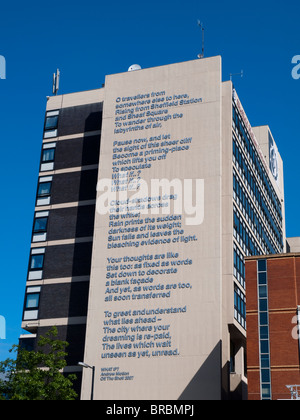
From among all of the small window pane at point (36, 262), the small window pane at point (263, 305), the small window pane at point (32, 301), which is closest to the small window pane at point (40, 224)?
the small window pane at point (36, 262)

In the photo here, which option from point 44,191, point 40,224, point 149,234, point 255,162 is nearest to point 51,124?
point 44,191

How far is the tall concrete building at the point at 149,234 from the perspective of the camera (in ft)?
187

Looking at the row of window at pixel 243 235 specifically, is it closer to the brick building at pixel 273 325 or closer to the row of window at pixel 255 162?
the row of window at pixel 255 162

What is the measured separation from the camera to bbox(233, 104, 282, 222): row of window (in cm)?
6976

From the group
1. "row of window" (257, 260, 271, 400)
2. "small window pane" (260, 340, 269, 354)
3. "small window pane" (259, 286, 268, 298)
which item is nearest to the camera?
"row of window" (257, 260, 271, 400)

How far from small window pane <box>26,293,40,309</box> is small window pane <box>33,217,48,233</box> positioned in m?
7.09

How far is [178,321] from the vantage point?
187 ft

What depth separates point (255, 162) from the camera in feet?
260

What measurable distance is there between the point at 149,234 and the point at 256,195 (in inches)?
857

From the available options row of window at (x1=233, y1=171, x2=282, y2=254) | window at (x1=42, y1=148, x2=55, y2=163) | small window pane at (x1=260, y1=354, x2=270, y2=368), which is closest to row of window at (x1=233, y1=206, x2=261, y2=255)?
row of window at (x1=233, y1=171, x2=282, y2=254)

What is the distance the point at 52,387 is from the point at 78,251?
20.7m

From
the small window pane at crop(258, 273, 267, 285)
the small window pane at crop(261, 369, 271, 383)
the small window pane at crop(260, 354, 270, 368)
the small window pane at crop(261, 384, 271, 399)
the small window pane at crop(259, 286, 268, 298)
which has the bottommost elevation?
the small window pane at crop(261, 384, 271, 399)

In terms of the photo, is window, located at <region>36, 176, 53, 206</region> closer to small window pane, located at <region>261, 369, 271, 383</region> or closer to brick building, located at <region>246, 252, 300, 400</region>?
brick building, located at <region>246, 252, 300, 400</region>
